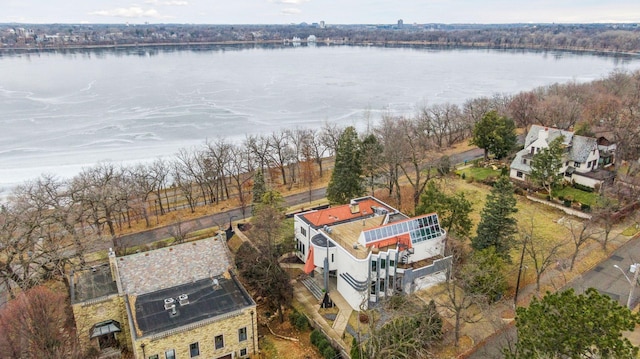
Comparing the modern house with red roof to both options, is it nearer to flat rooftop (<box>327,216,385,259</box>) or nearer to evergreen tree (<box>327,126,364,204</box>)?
flat rooftop (<box>327,216,385,259</box>)

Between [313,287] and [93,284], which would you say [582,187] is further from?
[93,284]

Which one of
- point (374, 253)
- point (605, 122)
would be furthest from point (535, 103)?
point (374, 253)

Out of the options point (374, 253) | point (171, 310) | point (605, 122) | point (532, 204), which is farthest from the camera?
point (605, 122)

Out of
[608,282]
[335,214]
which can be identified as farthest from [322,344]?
[608,282]

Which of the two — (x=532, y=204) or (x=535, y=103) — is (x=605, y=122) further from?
(x=532, y=204)

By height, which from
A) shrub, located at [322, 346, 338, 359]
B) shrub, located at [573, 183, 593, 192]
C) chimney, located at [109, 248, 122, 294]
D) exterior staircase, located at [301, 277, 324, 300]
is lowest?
shrub, located at [322, 346, 338, 359]

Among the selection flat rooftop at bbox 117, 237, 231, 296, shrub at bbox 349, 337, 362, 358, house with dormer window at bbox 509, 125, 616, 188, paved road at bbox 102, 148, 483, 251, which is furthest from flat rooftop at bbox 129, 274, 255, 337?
house with dormer window at bbox 509, 125, 616, 188
